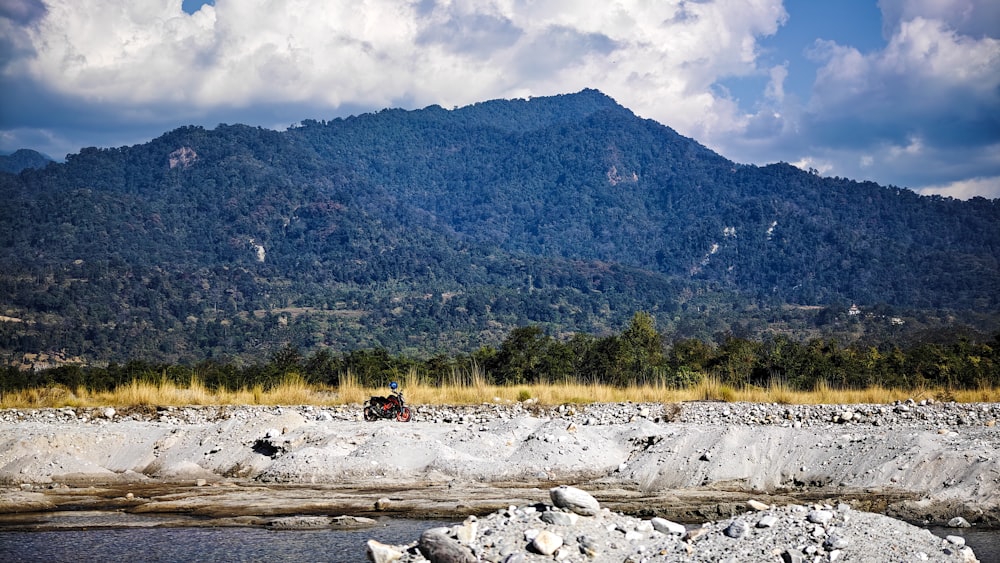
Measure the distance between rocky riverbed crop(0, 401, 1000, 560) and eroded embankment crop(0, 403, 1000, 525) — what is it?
0.03m

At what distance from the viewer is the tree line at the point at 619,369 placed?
3073 cm

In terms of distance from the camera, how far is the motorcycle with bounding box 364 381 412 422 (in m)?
21.1

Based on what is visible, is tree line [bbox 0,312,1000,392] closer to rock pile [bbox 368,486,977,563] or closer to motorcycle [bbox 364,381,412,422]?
motorcycle [bbox 364,381,412,422]

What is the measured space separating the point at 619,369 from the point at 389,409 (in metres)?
16.2

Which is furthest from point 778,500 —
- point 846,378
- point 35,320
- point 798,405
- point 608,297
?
point 608,297

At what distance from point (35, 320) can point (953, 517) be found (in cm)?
11558

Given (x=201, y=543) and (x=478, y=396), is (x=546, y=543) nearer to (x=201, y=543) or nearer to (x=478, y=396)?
(x=201, y=543)

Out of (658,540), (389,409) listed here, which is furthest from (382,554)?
(389,409)

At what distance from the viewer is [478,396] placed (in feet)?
84.3

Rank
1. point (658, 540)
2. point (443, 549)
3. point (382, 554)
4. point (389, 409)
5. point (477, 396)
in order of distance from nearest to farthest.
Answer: point (443, 549) < point (382, 554) < point (658, 540) < point (389, 409) < point (477, 396)

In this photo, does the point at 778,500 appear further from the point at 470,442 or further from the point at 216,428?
the point at 216,428

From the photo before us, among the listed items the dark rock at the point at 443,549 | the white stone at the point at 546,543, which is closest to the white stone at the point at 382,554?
the dark rock at the point at 443,549

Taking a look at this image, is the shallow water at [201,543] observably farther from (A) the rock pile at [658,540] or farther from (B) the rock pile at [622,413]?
(B) the rock pile at [622,413]

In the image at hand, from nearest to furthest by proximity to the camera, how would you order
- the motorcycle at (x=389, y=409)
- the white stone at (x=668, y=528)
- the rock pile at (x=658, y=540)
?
the rock pile at (x=658, y=540) → the white stone at (x=668, y=528) → the motorcycle at (x=389, y=409)
